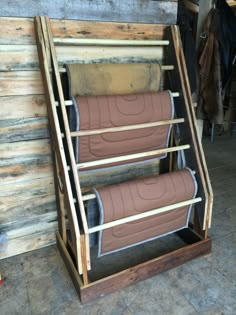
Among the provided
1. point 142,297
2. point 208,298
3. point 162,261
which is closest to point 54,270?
point 142,297

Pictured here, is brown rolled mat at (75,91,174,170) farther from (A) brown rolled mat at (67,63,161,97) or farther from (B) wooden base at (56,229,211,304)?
(B) wooden base at (56,229,211,304)

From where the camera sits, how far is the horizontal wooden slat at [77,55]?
1.52m

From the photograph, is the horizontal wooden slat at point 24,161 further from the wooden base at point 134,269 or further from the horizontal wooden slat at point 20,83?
the wooden base at point 134,269

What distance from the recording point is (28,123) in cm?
167

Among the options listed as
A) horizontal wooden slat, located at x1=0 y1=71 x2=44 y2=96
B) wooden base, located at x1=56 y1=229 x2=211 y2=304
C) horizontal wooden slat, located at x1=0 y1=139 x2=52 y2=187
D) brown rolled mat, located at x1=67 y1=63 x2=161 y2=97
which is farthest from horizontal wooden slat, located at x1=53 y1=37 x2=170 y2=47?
wooden base, located at x1=56 y1=229 x2=211 y2=304

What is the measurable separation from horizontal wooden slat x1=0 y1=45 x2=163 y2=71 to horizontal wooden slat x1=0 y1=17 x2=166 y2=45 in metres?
0.05

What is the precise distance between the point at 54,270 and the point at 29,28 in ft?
4.92

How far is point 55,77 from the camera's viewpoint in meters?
1.44

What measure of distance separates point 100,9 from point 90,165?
0.93 m

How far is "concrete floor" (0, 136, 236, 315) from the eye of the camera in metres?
1.50

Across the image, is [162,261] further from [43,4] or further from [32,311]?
[43,4]

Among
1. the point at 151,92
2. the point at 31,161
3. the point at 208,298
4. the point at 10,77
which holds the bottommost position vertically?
the point at 208,298

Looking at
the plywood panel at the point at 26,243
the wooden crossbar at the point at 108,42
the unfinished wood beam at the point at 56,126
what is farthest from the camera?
the plywood panel at the point at 26,243

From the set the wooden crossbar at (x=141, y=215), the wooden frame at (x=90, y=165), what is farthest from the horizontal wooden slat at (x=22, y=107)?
the wooden crossbar at (x=141, y=215)
